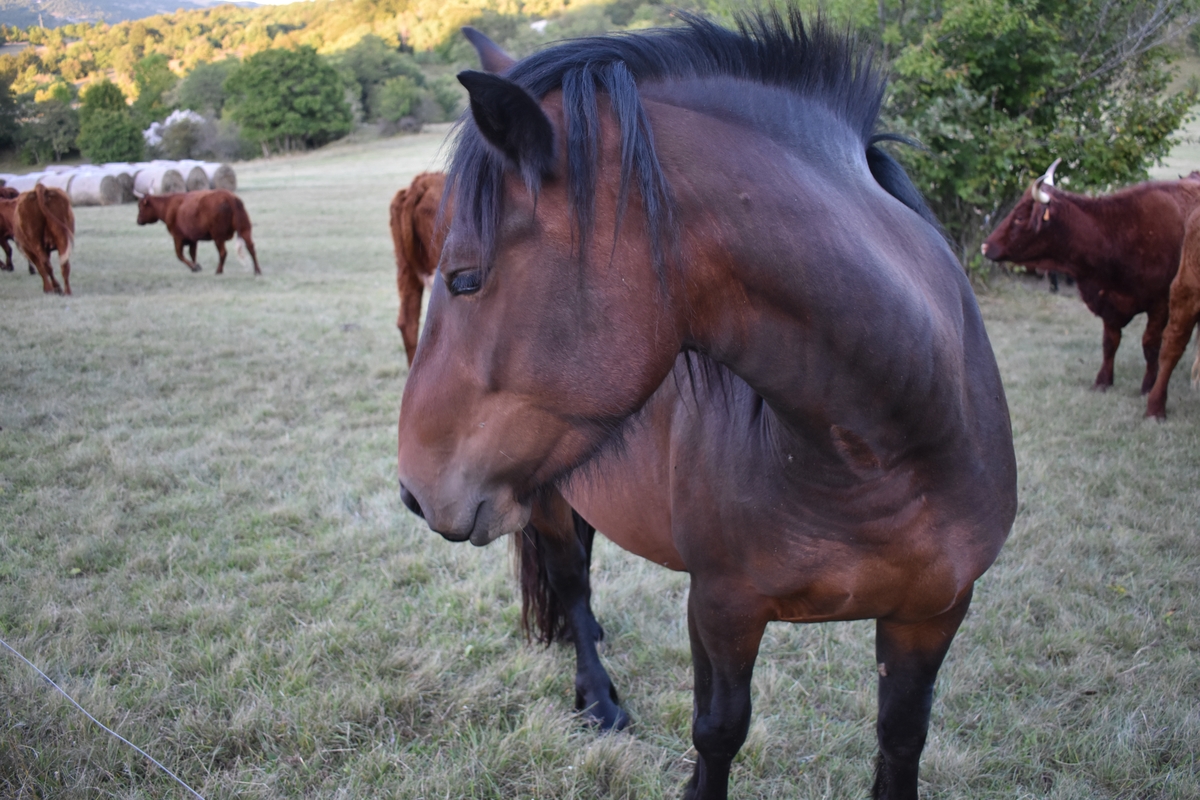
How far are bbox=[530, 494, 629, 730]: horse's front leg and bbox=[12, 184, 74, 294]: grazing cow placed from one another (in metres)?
10.5

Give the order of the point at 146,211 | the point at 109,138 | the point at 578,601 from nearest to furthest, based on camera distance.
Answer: the point at 578,601
the point at 146,211
the point at 109,138

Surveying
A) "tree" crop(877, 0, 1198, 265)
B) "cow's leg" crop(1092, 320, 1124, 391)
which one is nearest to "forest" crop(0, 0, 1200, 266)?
"tree" crop(877, 0, 1198, 265)

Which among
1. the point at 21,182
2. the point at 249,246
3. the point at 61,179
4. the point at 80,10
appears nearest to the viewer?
the point at 80,10

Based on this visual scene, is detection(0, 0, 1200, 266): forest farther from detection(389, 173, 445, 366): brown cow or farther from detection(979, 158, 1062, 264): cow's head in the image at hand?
detection(389, 173, 445, 366): brown cow

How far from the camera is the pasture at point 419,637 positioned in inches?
94.7

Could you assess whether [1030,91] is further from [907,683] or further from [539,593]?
[907,683]

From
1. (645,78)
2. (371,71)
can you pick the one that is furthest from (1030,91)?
(371,71)

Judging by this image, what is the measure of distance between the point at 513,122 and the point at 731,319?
0.48 m

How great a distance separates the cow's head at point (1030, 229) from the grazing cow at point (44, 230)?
12.3 m

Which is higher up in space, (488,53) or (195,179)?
(195,179)

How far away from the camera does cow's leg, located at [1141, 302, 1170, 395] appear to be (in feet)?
21.0

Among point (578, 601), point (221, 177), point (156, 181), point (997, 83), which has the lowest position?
point (578, 601)

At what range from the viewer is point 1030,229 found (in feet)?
23.1

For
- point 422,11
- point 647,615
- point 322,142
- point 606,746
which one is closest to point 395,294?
point 647,615
